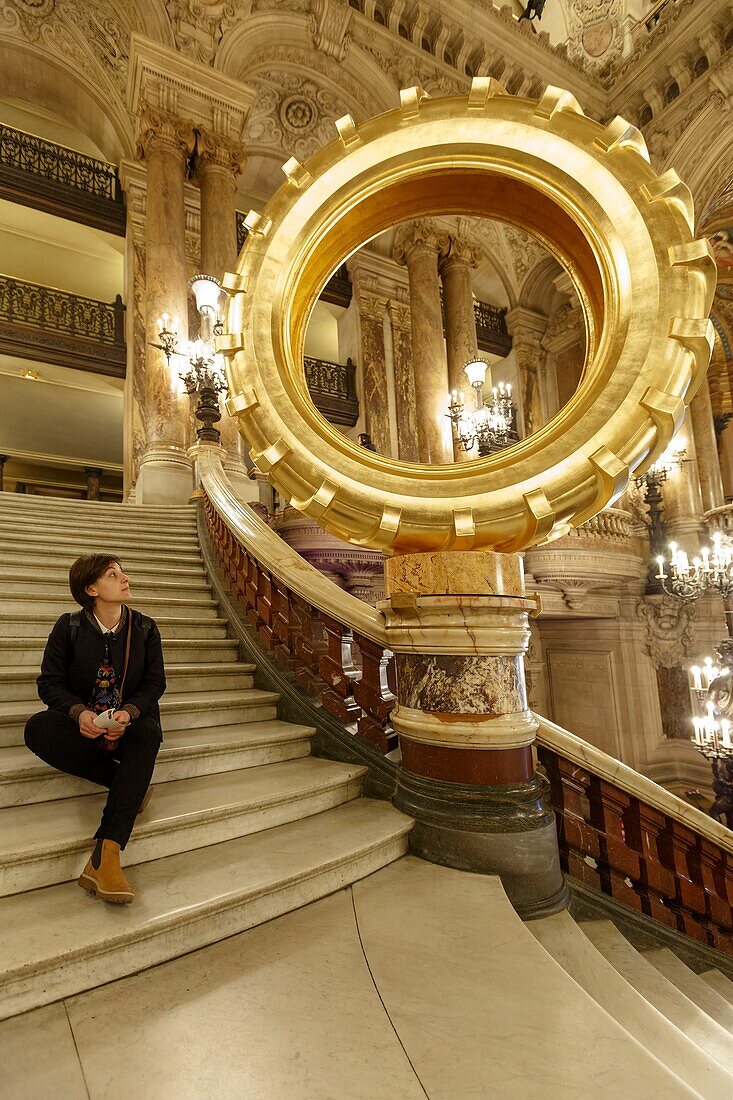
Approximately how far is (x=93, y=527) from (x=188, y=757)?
2.90 m

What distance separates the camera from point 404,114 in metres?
0.90

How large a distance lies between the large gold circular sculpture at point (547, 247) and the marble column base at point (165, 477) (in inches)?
223

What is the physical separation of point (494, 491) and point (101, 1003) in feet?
3.82

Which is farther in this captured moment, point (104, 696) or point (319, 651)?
point (319, 651)

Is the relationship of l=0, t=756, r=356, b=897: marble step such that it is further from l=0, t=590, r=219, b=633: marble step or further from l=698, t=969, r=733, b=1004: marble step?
l=0, t=590, r=219, b=633: marble step

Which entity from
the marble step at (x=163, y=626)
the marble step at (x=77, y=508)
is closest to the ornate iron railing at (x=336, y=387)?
the marble step at (x=77, y=508)

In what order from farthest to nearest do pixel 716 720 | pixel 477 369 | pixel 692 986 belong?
pixel 477 369 < pixel 716 720 < pixel 692 986

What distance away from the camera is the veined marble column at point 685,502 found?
938cm

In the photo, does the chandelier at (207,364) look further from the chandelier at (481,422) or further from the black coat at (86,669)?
the black coat at (86,669)

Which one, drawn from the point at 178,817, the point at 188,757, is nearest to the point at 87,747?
the point at 178,817

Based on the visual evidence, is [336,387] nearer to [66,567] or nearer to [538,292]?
[538,292]

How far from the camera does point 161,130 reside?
22.8 feet

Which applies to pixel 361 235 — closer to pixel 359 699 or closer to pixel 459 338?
pixel 359 699

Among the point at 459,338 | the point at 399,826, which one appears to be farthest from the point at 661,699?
the point at 399,826
